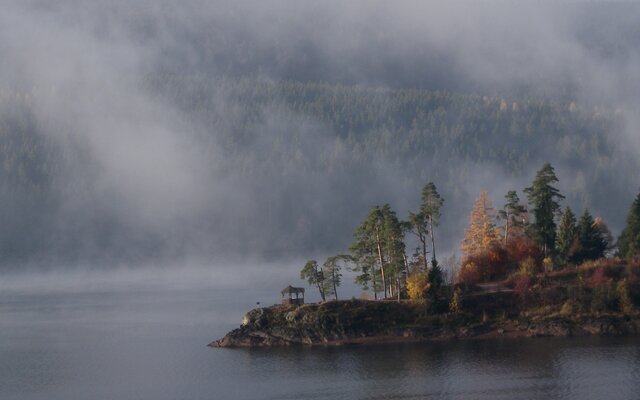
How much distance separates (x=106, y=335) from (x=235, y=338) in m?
23.4

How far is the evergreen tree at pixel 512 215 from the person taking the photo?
351 feet

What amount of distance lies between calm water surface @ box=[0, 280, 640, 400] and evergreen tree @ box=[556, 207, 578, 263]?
17069 millimetres

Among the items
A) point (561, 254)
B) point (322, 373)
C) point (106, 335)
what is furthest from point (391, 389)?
point (106, 335)

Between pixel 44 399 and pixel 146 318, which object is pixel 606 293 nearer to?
pixel 44 399

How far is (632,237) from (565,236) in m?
7.54

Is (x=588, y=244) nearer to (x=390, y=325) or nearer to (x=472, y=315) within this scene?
(x=472, y=315)

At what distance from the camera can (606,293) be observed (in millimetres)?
92375

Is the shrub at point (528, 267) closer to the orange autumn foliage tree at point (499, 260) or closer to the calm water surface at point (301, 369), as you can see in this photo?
the orange autumn foliage tree at point (499, 260)

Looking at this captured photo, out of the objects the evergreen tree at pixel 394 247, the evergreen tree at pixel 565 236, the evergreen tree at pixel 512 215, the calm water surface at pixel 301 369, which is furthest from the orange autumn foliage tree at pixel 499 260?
the calm water surface at pixel 301 369

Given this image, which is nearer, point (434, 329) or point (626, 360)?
point (626, 360)

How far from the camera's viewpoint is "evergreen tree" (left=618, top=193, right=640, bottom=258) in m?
99.8

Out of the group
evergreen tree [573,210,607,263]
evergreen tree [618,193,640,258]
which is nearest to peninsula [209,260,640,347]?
evergreen tree [618,193,640,258]

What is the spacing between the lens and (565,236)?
104500 mm

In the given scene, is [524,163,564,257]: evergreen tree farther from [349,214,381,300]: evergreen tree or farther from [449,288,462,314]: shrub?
[349,214,381,300]: evergreen tree
